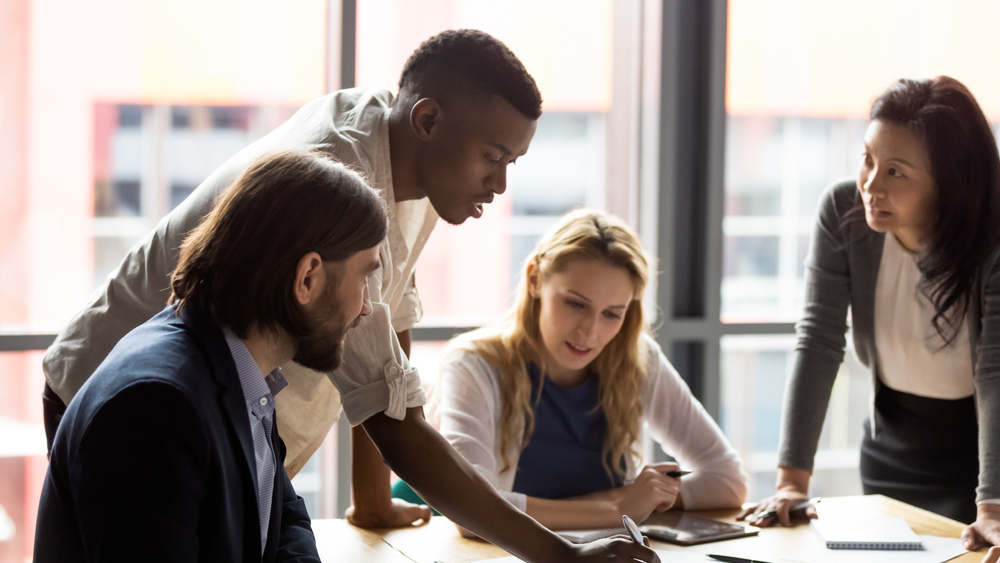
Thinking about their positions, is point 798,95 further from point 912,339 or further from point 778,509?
point 778,509

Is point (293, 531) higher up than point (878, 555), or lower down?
higher up

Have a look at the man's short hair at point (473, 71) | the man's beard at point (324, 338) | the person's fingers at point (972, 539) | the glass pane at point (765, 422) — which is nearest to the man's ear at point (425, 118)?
the man's short hair at point (473, 71)

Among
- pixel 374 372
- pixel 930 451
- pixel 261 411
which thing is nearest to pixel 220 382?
pixel 261 411

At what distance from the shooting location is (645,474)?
183 centimetres

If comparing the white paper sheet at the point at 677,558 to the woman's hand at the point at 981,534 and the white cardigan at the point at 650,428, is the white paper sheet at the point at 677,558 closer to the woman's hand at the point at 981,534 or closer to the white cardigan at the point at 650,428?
the white cardigan at the point at 650,428

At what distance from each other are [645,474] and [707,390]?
4.13 ft

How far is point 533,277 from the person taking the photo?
215cm

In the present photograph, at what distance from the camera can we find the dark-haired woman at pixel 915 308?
1.89 meters

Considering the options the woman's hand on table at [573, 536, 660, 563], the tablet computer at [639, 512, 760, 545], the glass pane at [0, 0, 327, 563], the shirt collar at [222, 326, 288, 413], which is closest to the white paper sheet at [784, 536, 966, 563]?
the tablet computer at [639, 512, 760, 545]

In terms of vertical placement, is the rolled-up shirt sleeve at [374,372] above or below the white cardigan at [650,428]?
above

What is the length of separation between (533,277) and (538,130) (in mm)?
949

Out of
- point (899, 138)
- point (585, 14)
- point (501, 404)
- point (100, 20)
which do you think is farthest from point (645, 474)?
point (100, 20)

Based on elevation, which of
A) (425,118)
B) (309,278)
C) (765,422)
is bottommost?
(765,422)

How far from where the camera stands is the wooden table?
1.54 metres
